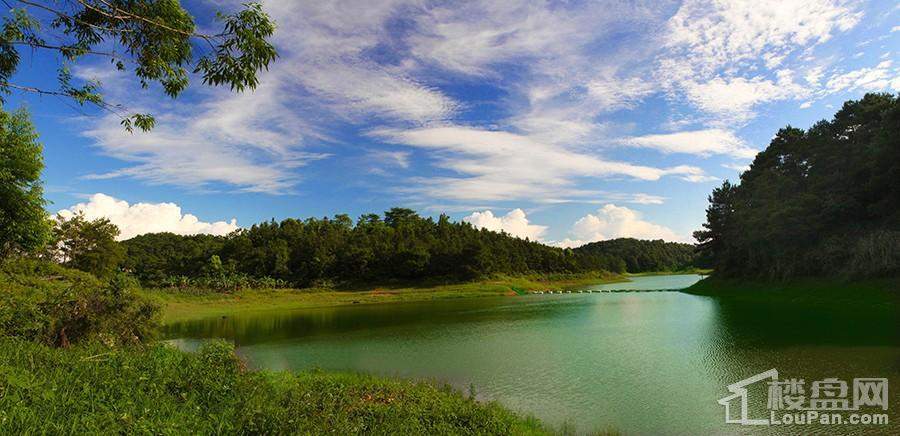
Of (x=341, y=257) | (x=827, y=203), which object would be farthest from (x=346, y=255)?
(x=827, y=203)

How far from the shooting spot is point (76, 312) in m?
16.5

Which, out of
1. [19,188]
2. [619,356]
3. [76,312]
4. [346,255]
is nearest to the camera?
[76,312]

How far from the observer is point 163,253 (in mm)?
151625

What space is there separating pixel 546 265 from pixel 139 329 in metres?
131

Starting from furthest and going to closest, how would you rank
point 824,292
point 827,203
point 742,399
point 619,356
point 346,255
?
point 346,255
point 827,203
point 824,292
point 619,356
point 742,399

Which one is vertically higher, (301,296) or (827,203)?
(827,203)

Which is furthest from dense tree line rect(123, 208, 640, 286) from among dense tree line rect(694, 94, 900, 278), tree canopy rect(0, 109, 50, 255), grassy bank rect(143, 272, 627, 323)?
tree canopy rect(0, 109, 50, 255)

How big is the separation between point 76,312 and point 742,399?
2272 centimetres

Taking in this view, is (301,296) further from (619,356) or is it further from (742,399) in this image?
(742,399)

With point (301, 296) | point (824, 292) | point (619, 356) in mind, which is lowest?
point (301, 296)

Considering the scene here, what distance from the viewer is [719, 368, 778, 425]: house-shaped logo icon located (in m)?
12.3

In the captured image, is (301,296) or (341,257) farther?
(341,257)

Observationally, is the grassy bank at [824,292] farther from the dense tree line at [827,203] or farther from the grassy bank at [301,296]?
the grassy bank at [301,296]

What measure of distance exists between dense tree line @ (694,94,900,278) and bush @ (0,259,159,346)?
50432 mm
